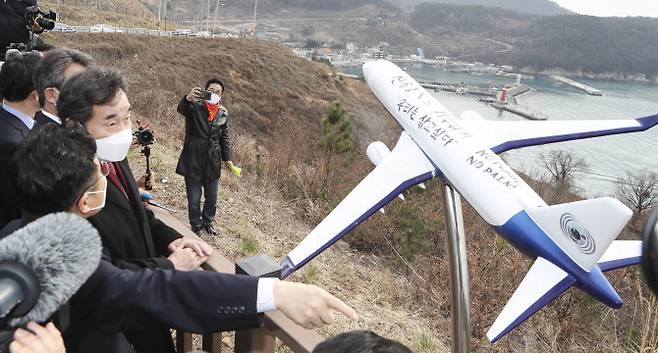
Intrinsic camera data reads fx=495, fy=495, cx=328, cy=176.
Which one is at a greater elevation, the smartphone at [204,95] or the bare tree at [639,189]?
the smartphone at [204,95]

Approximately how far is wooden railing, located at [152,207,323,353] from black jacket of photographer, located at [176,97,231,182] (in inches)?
134

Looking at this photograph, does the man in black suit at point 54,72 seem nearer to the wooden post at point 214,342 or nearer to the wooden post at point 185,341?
the wooden post at point 185,341

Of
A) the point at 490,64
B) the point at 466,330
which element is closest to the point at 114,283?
the point at 466,330

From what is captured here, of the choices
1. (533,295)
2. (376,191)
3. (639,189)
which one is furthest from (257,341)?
(639,189)

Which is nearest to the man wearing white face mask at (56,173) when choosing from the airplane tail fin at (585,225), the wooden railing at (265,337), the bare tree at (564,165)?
the wooden railing at (265,337)

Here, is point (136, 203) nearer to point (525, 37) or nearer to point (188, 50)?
point (188, 50)

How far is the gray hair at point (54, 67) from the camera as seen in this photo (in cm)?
272

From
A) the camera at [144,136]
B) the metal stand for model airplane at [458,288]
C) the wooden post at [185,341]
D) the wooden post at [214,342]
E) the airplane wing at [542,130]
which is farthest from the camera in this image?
the airplane wing at [542,130]

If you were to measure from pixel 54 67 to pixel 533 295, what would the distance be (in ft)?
9.42

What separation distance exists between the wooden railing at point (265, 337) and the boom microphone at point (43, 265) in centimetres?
77

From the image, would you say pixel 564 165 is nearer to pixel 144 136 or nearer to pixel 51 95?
pixel 144 136

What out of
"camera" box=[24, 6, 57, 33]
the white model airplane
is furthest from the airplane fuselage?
"camera" box=[24, 6, 57, 33]

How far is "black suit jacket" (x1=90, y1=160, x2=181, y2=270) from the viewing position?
1980 mm

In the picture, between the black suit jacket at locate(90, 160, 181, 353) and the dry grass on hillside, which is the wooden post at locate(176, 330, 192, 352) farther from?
the dry grass on hillside
